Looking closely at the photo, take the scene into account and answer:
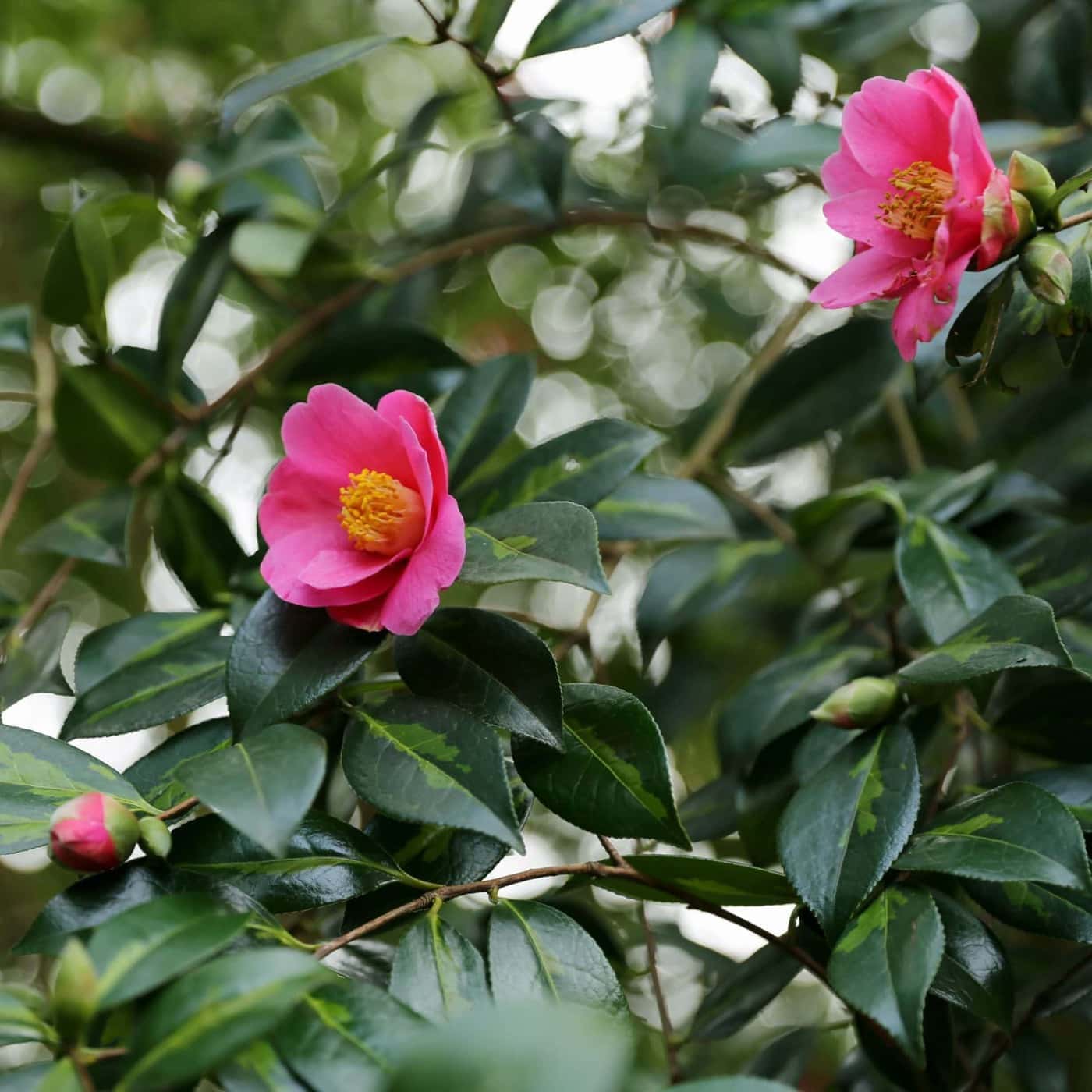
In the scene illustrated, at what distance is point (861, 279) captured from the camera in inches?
24.8

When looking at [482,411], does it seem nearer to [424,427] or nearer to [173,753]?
[424,427]

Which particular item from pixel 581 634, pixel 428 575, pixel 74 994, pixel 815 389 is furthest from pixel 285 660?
pixel 815 389

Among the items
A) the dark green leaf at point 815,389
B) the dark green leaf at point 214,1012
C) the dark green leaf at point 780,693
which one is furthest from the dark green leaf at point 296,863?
the dark green leaf at point 815,389

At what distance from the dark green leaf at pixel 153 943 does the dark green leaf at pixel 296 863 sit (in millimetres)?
71

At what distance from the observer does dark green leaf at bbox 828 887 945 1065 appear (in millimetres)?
462

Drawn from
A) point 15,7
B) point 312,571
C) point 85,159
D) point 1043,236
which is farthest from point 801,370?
point 15,7

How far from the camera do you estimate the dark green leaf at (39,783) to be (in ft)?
1.64

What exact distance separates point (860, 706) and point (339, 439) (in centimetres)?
34

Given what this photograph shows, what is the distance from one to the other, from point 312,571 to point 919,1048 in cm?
37

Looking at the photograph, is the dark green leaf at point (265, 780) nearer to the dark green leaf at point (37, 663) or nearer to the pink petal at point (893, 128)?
the dark green leaf at point (37, 663)

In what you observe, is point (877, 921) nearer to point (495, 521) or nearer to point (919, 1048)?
point (919, 1048)

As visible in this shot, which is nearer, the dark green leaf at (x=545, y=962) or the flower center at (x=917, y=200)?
the dark green leaf at (x=545, y=962)

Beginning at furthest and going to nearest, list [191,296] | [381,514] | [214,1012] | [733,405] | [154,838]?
[733,405], [191,296], [381,514], [154,838], [214,1012]

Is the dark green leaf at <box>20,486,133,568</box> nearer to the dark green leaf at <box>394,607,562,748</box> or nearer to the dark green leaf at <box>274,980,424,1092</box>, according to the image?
the dark green leaf at <box>394,607,562,748</box>
